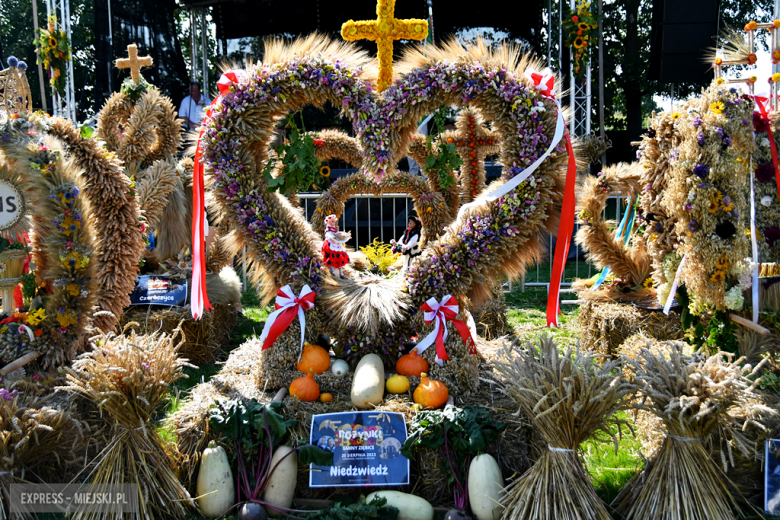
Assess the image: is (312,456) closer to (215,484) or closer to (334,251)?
(215,484)

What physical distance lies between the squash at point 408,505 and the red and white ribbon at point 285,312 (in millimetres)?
1320

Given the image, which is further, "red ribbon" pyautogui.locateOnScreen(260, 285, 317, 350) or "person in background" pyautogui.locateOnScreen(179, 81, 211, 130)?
"person in background" pyautogui.locateOnScreen(179, 81, 211, 130)

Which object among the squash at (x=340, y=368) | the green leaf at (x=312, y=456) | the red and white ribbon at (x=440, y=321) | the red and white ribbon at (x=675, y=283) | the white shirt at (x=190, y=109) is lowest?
the green leaf at (x=312, y=456)

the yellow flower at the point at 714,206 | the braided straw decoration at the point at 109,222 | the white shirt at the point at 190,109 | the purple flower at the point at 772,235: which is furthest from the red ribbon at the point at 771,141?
the white shirt at the point at 190,109

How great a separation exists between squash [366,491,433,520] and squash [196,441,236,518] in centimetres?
78

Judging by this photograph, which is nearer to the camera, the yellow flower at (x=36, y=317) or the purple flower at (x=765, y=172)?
the yellow flower at (x=36, y=317)

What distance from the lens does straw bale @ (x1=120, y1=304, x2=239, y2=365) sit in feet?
18.8

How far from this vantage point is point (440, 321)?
13.4 ft

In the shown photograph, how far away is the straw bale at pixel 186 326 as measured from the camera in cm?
573

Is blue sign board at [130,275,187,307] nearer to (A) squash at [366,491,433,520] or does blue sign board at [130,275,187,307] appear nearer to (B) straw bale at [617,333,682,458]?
(A) squash at [366,491,433,520]

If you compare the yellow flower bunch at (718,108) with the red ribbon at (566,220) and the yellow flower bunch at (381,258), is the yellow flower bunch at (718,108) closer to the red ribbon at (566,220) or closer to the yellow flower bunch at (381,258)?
the red ribbon at (566,220)

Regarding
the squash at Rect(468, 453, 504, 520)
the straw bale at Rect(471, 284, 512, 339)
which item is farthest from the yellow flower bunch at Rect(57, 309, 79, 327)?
the straw bale at Rect(471, 284, 512, 339)

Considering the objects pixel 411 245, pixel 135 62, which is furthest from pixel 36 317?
pixel 135 62

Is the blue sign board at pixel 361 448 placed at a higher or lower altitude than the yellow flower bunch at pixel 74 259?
lower
